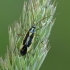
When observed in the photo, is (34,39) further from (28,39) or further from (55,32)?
(55,32)

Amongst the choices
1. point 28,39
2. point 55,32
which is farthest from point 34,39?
point 55,32

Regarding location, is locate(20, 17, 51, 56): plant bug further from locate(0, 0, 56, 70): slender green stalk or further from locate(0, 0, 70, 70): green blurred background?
locate(0, 0, 70, 70): green blurred background

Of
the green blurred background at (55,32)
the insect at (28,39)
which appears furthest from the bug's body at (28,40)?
the green blurred background at (55,32)

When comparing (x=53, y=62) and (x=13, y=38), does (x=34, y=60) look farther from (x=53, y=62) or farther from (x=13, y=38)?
(x=53, y=62)

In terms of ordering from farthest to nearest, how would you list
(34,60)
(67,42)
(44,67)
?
(67,42), (44,67), (34,60)

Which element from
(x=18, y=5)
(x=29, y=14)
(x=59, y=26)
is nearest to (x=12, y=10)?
(x=18, y=5)

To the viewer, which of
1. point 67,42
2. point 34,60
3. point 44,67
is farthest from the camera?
point 67,42

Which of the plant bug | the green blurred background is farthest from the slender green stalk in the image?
the green blurred background
